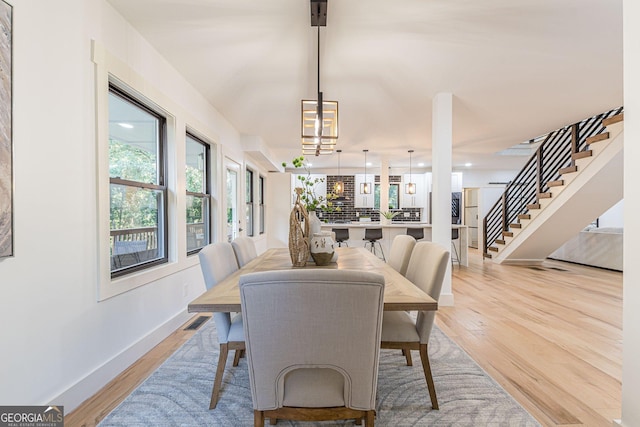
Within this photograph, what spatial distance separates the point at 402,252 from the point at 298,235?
91cm

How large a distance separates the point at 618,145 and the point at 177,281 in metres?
5.61

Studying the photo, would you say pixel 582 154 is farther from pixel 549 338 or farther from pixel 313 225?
pixel 313 225

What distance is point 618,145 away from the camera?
3.99 meters

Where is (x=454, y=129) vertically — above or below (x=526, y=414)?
above

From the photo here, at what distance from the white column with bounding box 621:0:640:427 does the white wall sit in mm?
2782

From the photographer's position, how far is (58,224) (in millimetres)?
1621

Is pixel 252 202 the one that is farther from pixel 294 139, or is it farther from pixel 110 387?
pixel 110 387

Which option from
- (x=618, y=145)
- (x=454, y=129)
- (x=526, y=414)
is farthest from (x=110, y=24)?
(x=618, y=145)

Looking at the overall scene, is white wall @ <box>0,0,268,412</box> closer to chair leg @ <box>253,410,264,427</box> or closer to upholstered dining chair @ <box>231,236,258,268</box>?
upholstered dining chair @ <box>231,236,258,268</box>

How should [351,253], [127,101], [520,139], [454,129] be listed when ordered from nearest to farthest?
[127,101] < [351,253] < [454,129] < [520,139]

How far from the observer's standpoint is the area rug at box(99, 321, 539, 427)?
161 centimetres

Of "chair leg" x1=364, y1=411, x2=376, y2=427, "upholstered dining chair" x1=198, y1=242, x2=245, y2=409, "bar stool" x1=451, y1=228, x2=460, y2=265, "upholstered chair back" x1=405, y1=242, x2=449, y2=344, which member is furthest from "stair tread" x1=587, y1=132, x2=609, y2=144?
"upholstered dining chair" x1=198, y1=242, x2=245, y2=409

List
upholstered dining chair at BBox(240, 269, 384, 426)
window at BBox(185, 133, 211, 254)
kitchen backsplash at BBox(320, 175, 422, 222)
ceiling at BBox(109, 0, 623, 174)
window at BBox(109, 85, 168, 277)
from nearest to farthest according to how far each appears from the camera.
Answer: upholstered dining chair at BBox(240, 269, 384, 426) → ceiling at BBox(109, 0, 623, 174) → window at BBox(109, 85, 168, 277) → window at BBox(185, 133, 211, 254) → kitchen backsplash at BBox(320, 175, 422, 222)

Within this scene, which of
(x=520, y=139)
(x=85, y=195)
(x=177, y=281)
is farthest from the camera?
(x=520, y=139)
